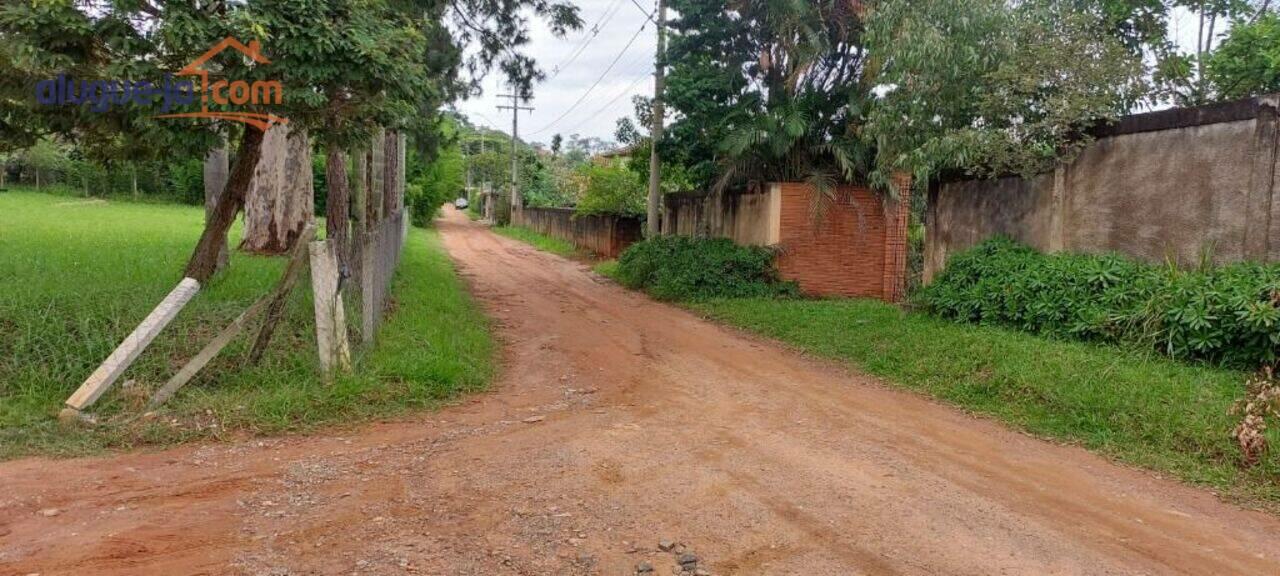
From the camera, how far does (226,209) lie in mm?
Result: 7039

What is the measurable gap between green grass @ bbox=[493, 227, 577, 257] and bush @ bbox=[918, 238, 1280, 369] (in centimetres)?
1688

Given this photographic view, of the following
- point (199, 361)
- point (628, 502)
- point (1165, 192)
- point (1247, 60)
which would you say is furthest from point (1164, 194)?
point (199, 361)

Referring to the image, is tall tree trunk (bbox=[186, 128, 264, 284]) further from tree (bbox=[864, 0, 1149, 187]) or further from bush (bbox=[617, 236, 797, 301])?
bush (bbox=[617, 236, 797, 301])

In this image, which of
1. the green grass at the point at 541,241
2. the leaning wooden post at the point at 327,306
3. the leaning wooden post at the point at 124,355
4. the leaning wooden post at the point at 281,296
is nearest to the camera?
the leaning wooden post at the point at 124,355

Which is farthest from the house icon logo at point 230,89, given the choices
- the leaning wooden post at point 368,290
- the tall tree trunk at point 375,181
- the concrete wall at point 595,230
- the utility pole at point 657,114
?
the concrete wall at point 595,230

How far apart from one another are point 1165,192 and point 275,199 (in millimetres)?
12926

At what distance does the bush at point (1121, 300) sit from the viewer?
576 centimetres

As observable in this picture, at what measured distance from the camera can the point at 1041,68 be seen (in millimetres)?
8062

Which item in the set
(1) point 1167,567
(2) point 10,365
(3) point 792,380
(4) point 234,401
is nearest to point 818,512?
(1) point 1167,567

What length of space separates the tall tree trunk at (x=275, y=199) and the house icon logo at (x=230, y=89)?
8293 mm

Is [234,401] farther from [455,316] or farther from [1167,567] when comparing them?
[1167,567]

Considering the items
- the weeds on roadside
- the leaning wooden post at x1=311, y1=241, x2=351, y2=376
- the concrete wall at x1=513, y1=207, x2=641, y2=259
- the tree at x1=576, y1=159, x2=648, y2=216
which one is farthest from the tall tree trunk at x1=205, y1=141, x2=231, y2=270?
the tree at x1=576, y1=159, x2=648, y2=216

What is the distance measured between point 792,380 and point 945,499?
10.5 feet

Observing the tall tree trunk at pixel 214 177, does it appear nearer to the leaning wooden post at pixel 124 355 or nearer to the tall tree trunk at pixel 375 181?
the tall tree trunk at pixel 375 181
